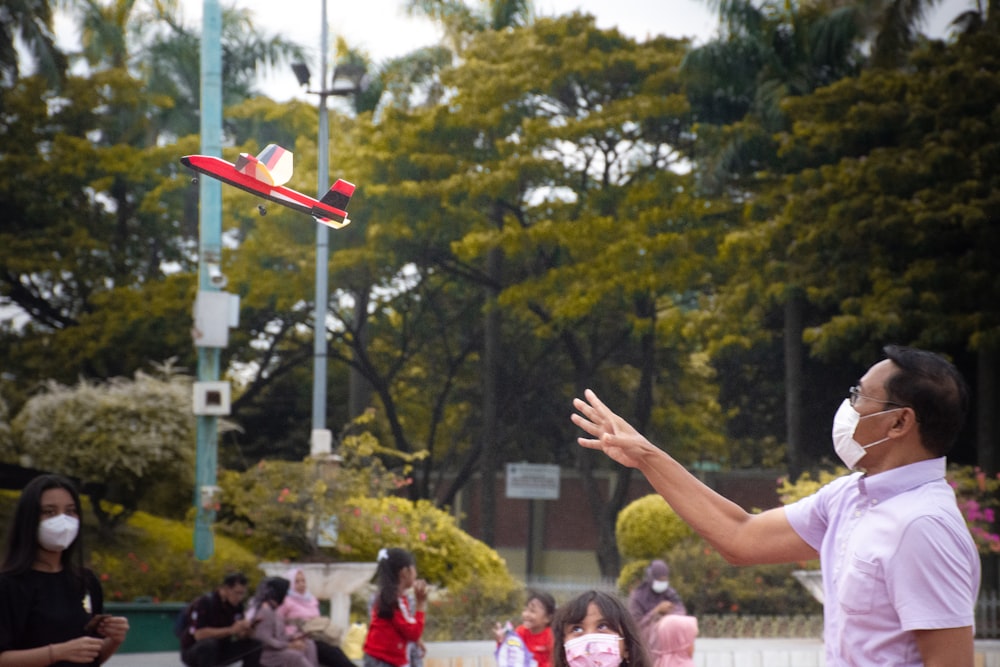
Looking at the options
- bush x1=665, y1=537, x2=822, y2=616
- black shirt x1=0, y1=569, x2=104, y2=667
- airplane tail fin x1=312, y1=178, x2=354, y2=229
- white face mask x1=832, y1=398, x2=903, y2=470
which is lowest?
bush x1=665, y1=537, x2=822, y2=616

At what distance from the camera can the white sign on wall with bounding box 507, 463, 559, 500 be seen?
88.1 ft

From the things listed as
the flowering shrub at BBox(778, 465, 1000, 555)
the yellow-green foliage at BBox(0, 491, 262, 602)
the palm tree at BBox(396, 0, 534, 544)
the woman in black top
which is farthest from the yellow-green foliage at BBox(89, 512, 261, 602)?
the woman in black top

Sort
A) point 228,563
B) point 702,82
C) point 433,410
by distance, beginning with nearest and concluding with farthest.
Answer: point 228,563 < point 702,82 < point 433,410

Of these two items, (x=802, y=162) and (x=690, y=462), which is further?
(x=690, y=462)

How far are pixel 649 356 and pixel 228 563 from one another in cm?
1368

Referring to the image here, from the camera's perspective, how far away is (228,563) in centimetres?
1620

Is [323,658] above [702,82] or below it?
below

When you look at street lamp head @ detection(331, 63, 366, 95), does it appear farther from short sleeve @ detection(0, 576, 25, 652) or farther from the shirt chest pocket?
the shirt chest pocket

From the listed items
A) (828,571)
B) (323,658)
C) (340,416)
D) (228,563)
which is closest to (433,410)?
(340,416)

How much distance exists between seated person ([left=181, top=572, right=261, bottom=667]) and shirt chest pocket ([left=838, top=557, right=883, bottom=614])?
7.11m

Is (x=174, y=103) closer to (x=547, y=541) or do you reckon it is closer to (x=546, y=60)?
(x=546, y=60)

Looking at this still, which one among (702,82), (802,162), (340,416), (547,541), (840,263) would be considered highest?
(702,82)

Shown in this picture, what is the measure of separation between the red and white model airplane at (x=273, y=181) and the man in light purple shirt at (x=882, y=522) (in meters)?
0.78

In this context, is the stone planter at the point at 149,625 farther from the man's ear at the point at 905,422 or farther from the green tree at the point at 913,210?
the man's ear at the point at 905,422
